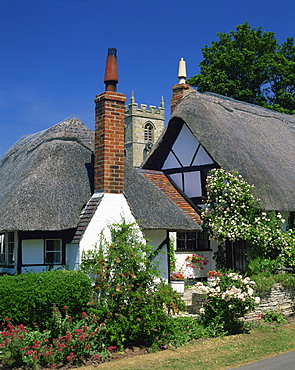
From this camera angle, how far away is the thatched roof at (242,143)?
1429 centimetres

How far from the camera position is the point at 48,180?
1059cm

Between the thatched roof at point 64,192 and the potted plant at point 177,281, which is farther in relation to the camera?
the potted plant at point 177,281

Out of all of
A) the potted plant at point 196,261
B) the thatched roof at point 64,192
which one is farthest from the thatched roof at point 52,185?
the potted plant at point 196,261

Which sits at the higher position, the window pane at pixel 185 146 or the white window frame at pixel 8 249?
the window pane at pixel 185 146

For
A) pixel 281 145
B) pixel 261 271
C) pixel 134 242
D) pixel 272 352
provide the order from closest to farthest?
pixel 272 352, pixel 134 242, pixel 261 271, pixel 281 145

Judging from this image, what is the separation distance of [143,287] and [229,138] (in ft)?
24.2

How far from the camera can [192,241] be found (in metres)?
15.3

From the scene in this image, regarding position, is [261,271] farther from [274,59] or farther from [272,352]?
[274,59]

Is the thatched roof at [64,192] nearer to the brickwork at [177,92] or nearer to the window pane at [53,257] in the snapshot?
the window pane at [53,257]

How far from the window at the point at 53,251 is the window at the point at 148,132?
56580 mm

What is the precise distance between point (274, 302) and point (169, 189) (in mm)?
5179

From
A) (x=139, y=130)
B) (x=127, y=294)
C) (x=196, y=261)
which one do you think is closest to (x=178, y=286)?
(x=196, y=261)

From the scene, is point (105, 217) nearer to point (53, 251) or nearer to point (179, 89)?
point (53, 251)

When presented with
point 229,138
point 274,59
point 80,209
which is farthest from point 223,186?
point 274,59
